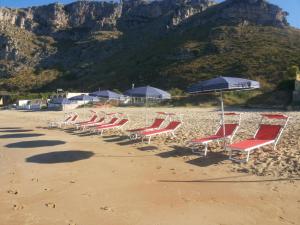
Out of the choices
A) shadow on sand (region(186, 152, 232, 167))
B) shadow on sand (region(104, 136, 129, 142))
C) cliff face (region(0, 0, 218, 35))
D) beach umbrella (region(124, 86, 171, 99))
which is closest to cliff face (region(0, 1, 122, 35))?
cliff face (region(0, 0, 218, 35))

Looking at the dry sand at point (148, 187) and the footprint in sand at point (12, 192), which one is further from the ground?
the dry sand at point (148, 187)

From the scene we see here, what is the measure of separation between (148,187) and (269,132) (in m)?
3.75

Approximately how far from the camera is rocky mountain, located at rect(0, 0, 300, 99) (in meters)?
58.9

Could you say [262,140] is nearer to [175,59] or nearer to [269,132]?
[269,132]

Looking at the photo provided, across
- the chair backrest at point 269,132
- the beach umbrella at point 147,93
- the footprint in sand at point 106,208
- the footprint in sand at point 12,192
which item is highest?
the beach umbrella at point 147,93

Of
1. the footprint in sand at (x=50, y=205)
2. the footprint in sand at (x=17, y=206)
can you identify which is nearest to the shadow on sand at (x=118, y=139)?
the footprint in sand at (x=50, y=205)

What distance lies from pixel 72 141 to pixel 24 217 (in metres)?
7.00

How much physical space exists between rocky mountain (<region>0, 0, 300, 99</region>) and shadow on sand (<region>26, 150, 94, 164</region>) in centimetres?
3723

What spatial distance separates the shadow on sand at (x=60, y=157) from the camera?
8.23 metres

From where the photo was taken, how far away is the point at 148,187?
5.91 m

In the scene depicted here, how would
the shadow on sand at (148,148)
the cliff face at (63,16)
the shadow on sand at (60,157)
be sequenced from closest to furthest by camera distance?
the shadow on sand at (60,157), the shadow on sand at (148,148), the cliff face at (63,16)

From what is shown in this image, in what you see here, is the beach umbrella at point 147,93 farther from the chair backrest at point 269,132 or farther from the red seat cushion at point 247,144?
the red seat cushion at point 247,144

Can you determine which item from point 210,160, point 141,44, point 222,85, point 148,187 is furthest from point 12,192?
point 141,44

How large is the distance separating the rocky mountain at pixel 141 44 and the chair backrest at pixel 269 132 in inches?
1416
